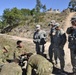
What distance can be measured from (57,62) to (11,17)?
38.0m

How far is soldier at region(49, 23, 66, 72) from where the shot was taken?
32.4 feet

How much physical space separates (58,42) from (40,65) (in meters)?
2.64

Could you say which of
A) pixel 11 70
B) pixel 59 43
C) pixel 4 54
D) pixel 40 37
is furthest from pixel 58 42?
pixel 11 70

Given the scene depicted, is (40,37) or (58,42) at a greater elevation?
(40,37)

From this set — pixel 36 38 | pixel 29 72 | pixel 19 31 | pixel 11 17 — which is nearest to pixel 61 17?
pixel 19 31

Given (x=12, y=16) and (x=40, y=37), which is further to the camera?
(x=12, y=16)

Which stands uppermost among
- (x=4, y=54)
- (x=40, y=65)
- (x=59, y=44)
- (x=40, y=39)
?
(x=40, y=39)

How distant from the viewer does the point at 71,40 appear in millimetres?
9219

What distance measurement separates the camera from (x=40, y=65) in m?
7.55

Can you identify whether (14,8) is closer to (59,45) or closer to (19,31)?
(19,31)

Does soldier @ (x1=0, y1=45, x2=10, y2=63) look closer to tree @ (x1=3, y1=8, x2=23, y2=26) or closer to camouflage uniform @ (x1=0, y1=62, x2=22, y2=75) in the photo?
camouflage uniform @ (x1=0, y1=62, x2=22, y2=75)

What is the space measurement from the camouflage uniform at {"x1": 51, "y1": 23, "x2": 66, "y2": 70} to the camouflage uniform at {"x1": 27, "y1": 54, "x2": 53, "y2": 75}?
2.18 m

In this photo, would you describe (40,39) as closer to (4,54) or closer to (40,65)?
(4,54)

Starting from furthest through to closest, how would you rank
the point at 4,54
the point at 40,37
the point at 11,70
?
the point at 40,37
the point at 4,54
the point at 11,70
